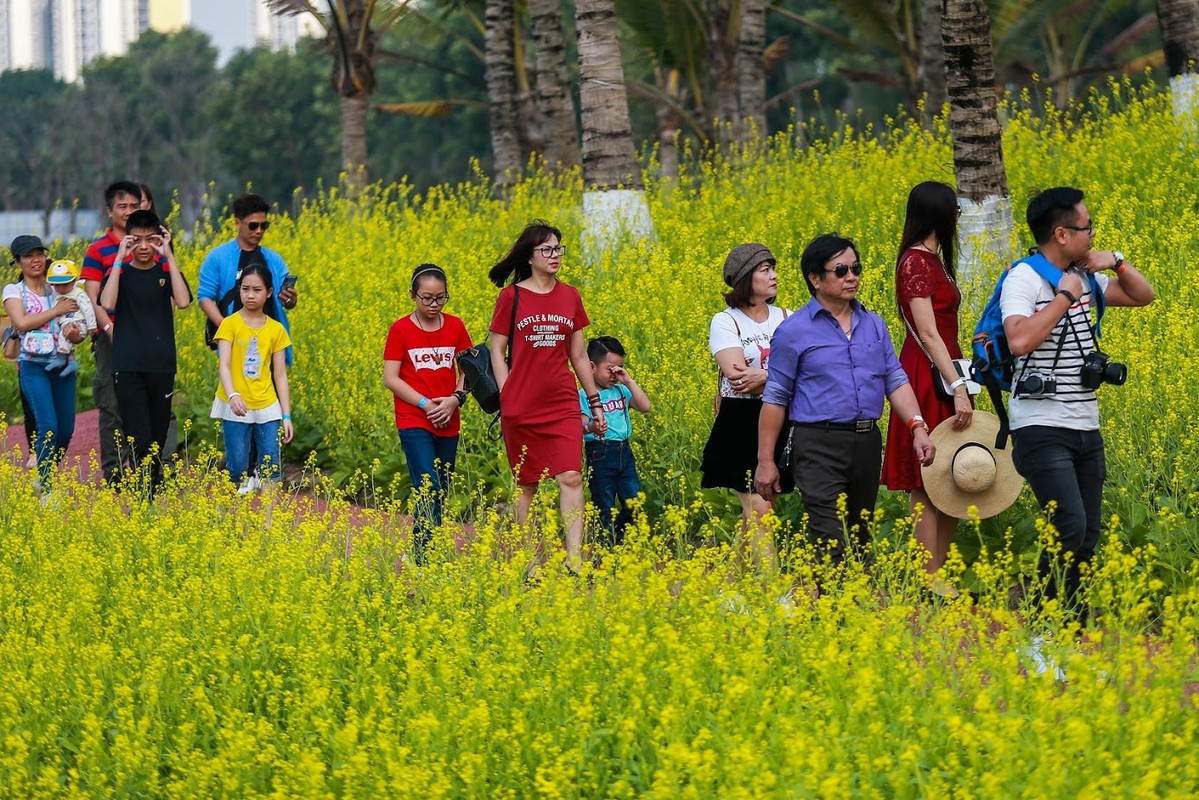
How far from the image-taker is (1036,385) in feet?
20.9

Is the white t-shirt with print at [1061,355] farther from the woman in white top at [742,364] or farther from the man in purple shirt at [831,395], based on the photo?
the woman in white top at [742,364]

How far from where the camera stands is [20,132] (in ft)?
273

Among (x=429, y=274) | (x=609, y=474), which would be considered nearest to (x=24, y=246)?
(x=429, y=274)

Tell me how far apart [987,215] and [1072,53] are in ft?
101

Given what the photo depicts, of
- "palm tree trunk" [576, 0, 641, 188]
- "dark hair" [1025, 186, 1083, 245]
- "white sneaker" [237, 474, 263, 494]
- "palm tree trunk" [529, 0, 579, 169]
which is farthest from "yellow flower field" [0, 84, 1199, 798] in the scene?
"palm tree trunk" [529, 0, 579, 169]

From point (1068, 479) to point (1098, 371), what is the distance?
0.44 meters

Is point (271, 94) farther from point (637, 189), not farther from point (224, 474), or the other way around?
point (224, 474)

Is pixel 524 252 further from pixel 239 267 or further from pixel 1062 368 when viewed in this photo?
pixel 239 267

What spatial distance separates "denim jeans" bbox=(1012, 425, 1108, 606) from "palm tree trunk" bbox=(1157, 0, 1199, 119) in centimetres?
901

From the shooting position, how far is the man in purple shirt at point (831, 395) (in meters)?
6.81

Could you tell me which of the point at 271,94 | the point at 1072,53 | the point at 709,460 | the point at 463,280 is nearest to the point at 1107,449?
the point at 709,460

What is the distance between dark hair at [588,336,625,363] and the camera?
8539 millimetres

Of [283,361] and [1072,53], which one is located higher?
[1072,53]

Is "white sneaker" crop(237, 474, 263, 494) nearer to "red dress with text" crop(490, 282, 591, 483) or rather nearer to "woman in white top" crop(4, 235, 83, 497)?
"woman in white top" crop(4, 235, 83, 497)
